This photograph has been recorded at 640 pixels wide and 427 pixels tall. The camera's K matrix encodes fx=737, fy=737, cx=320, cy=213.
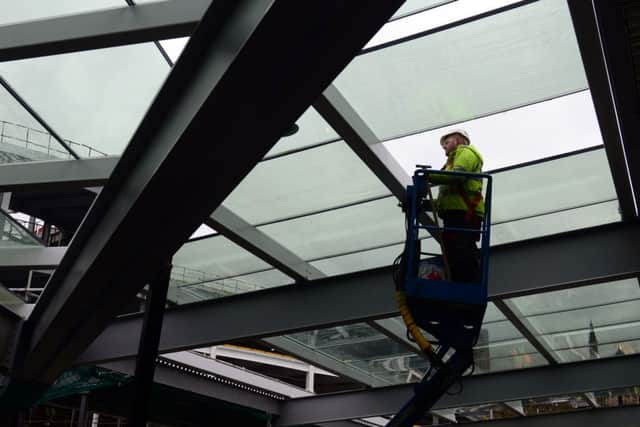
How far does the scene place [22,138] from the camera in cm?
996

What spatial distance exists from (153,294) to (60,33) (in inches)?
173

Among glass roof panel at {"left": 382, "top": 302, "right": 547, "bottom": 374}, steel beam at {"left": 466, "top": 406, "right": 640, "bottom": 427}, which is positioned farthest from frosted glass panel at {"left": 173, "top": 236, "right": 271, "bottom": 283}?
steel beam at {"left": 466, "top": 406, "right": 640, "bottom": 427}

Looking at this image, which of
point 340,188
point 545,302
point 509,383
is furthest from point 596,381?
point 340,188

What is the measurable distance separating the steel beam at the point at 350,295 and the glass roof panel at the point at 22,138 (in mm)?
4840

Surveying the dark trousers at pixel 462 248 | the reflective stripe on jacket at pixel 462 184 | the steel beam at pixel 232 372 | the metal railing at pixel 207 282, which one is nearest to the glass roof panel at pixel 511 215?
the metal railing at pixel 207 282

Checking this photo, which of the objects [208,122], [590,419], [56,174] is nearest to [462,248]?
[208,122]

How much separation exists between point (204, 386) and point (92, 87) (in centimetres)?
1085

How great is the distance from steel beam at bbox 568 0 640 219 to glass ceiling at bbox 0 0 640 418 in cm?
35

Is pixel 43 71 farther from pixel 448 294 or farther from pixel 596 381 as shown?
pixel 596 381

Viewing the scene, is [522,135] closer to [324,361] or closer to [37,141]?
[37,141]

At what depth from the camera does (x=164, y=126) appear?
24.8 ft

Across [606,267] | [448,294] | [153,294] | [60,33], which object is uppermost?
[60,33]

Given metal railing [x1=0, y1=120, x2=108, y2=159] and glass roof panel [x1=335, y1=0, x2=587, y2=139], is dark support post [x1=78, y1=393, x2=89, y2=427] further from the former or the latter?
glass roof panel [x1=335, y1=0, x2=587, y2=139]

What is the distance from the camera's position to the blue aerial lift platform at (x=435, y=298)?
751 cm
